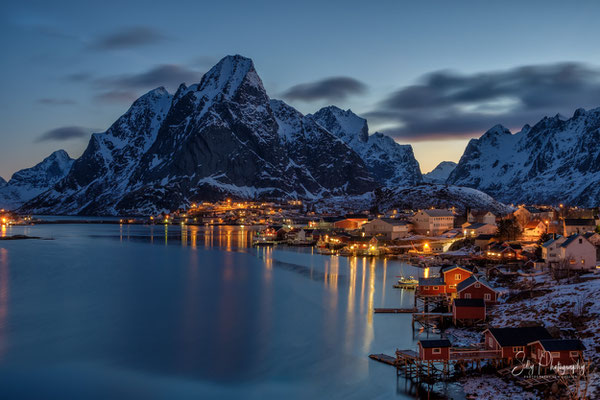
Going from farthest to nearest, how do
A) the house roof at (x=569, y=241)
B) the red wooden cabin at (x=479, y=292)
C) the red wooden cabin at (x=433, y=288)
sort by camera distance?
the house roof at (x=569, y=241)
the red wooden cabin at (x=433, y=288)
the red wooden cabin at (x=479, y=292)

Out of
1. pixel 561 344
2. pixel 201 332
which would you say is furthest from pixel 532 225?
pixel 201 332

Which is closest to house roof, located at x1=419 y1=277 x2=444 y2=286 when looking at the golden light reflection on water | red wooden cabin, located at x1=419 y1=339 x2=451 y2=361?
red wooden cabin, located at x1=419 y1=339 x2=451 y2=361

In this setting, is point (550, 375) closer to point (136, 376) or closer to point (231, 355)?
point (231, 355)

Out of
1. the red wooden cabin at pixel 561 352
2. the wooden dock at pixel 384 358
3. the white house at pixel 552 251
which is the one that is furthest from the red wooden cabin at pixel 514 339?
the white house at pixel 552 251

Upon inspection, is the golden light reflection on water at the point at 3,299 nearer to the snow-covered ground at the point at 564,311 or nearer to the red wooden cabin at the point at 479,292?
the red wooden cabin at the point at 479,292

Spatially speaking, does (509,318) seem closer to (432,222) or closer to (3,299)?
(3,299)

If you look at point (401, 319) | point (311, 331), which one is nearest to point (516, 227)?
point (401, 319)
